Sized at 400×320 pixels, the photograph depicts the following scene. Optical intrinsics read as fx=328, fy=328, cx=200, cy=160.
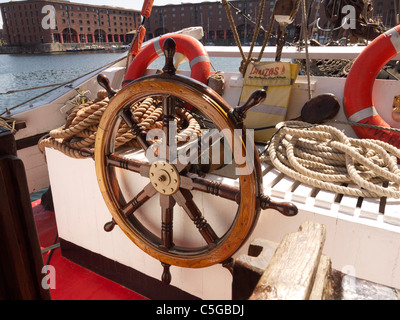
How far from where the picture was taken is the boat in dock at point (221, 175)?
3.55 feet

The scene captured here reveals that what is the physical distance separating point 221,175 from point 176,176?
29 centimetres

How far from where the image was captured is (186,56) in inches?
91.8

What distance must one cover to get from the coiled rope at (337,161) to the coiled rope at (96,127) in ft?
1.47

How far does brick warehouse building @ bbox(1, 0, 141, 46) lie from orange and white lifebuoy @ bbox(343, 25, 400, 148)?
96.7 ft

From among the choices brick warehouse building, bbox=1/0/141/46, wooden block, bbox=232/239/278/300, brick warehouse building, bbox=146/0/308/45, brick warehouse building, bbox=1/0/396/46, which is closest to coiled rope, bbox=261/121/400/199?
wooden block, bbox=232/239/278/300

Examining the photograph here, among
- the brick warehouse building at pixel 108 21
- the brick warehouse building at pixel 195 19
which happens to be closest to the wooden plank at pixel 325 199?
the brick warehouse building at pixel 108 21

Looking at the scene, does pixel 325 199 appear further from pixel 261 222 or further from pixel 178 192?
pixel 178 192

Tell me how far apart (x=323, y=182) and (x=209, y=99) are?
1.86 feet

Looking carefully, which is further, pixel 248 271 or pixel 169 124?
pixel 169 124

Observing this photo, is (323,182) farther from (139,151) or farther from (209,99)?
(139,151)

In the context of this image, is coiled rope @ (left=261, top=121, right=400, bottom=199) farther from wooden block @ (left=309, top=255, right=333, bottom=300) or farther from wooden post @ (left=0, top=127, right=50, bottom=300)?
wooden post @ (left=0, top=127, right=50, bottom=300)

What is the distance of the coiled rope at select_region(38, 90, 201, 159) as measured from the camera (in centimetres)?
151

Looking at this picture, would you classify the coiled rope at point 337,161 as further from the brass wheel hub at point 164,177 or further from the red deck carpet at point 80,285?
the red deck carpet at point 80,285

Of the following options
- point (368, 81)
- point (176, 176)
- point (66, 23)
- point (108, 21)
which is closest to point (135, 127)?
point (176, 176)
